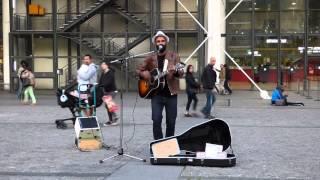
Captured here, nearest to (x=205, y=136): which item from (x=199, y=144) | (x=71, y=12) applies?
(x=199, y=144)

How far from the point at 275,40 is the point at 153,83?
24.3 m

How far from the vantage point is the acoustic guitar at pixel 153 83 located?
9359 millimetres

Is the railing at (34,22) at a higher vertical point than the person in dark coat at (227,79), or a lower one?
higher

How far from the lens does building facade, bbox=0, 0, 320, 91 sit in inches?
1252

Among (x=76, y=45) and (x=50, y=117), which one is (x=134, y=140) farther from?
(x=76, y=45)

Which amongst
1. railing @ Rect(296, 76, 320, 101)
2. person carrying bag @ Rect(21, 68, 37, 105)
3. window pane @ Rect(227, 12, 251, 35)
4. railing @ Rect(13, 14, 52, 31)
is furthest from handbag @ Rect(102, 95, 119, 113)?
window pane @ Rect(227, 12, 251, 35)

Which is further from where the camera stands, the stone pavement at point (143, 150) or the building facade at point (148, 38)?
the building facade at point (148, 38)

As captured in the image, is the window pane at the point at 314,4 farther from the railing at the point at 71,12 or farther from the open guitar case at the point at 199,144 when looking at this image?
the open guitar case at the point at 199,144

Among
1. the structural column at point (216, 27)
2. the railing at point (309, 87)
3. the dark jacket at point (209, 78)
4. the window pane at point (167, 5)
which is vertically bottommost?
the railing at point (309, 87)

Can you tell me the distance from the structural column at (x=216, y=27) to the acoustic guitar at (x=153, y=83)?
19.3 metres

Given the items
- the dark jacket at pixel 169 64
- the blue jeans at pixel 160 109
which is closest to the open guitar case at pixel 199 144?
the blue jeans at pixel 160 109

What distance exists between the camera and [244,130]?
13664mm

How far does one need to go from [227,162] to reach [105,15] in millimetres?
24751

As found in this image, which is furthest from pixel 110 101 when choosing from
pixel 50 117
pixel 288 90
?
pixel 288 90
